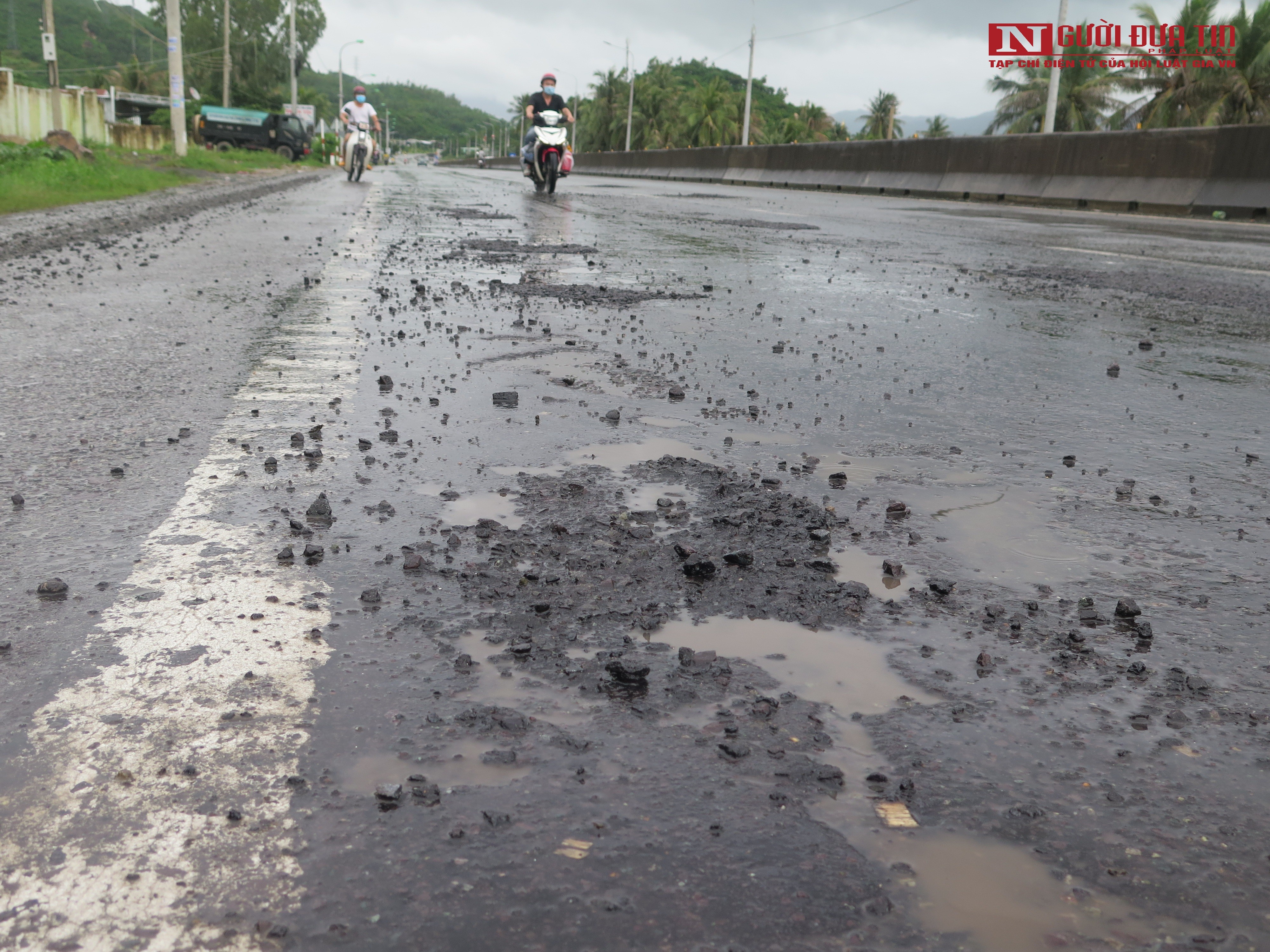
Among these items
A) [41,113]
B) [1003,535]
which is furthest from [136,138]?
[1003,535]

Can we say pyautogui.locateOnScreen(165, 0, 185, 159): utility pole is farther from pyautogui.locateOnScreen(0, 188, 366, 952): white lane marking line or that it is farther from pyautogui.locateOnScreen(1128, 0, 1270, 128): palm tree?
pyautogui.locateOnScreen(1128, 0, 1270, 128): palm tree

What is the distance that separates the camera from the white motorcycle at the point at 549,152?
61.0ft

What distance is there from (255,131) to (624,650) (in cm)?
5832

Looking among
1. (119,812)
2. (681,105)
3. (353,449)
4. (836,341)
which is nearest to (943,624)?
(119,812)

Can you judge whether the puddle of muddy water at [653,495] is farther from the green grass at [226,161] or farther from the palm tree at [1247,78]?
the palm tree at [1247,78]

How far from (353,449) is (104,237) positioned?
7.61m

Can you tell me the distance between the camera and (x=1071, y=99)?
69250 mm

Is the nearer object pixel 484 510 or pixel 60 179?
pixel 484 510

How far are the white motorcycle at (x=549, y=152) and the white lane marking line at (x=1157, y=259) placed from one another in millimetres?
10228

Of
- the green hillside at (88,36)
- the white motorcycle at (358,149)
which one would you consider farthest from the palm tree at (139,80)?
the white motorcycle at (358,149)

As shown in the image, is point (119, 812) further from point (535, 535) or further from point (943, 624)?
point (943, 624)

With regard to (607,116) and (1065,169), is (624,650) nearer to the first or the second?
(1065,169)

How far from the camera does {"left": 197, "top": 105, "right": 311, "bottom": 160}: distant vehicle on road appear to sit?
5331cm

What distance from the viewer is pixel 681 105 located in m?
103
